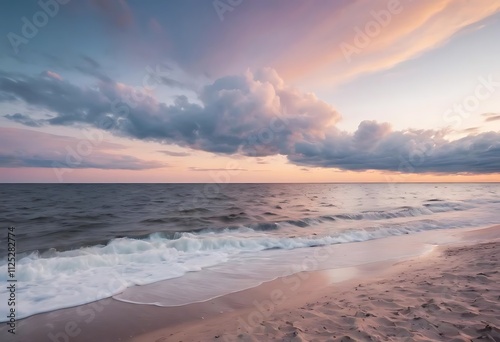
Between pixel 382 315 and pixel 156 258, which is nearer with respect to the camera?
pixel 382 315

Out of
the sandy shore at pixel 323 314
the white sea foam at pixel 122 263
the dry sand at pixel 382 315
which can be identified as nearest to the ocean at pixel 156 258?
the white sea foam at pixel 122 263

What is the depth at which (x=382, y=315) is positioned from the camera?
5.05 meters

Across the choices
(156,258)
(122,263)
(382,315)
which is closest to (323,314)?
(382,315)

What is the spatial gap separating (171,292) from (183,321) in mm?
2174

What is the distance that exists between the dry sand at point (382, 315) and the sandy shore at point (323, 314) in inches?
0.6

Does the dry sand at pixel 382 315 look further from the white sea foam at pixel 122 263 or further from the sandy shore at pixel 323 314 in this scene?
the white sea foam at pixel 122 263

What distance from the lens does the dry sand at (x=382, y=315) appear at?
4.34 metres

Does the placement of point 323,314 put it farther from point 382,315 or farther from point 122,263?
point 122,263

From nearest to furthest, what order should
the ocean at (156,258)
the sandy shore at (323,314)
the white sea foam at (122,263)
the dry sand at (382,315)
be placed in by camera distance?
the dry sand at (382,315) < the sandy shore at (323,314) < the white sea foam at (122,263) < the ocean at (156,258)

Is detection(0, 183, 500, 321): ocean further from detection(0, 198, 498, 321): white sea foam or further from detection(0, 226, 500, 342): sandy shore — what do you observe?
detection(0, 226, 500, 342): sandy shore

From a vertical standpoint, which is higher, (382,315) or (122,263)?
(382,315)

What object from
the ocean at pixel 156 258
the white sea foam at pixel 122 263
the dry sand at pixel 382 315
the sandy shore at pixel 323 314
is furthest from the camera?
the ocean at pixel 156 258

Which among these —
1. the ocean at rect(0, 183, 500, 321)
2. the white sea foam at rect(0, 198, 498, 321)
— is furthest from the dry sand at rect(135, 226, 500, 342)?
the white sea foam at rect(0, 198, 498, 321)

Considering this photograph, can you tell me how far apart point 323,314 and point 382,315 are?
3.70ft
